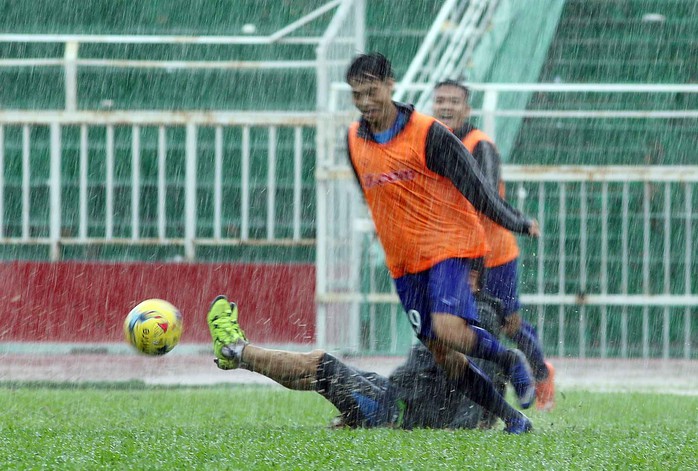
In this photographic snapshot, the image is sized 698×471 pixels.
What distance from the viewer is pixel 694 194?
13547 millimetres

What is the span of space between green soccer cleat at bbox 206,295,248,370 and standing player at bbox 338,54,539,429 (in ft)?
2.81

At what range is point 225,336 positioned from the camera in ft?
22.0

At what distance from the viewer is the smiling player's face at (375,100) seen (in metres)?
6.56

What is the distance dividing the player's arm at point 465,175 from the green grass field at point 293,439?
104cm

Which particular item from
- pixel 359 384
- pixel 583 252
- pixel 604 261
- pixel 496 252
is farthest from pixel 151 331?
pixel 604 261

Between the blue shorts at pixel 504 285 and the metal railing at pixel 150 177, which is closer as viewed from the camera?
the blue shorts at pixel 504 285

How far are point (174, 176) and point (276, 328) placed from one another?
3577 millimetres

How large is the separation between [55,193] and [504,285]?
531 cm

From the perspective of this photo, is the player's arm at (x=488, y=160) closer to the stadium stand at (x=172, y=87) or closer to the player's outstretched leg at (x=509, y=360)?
the player's outstretched leg at (x=509, y=360)

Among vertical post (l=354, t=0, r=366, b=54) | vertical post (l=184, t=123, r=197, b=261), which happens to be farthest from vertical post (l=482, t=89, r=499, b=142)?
vertical post (l=184, t=123, r=197, b=261)

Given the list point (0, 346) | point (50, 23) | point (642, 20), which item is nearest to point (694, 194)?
point (642, 20)

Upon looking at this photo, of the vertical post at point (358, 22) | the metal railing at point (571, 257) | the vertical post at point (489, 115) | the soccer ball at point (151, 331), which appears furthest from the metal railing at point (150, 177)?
the soccer ball at point (151, 331)

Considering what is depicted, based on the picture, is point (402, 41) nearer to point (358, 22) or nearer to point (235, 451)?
point (358, 22)

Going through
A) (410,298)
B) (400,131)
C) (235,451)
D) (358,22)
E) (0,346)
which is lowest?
(0,346)
